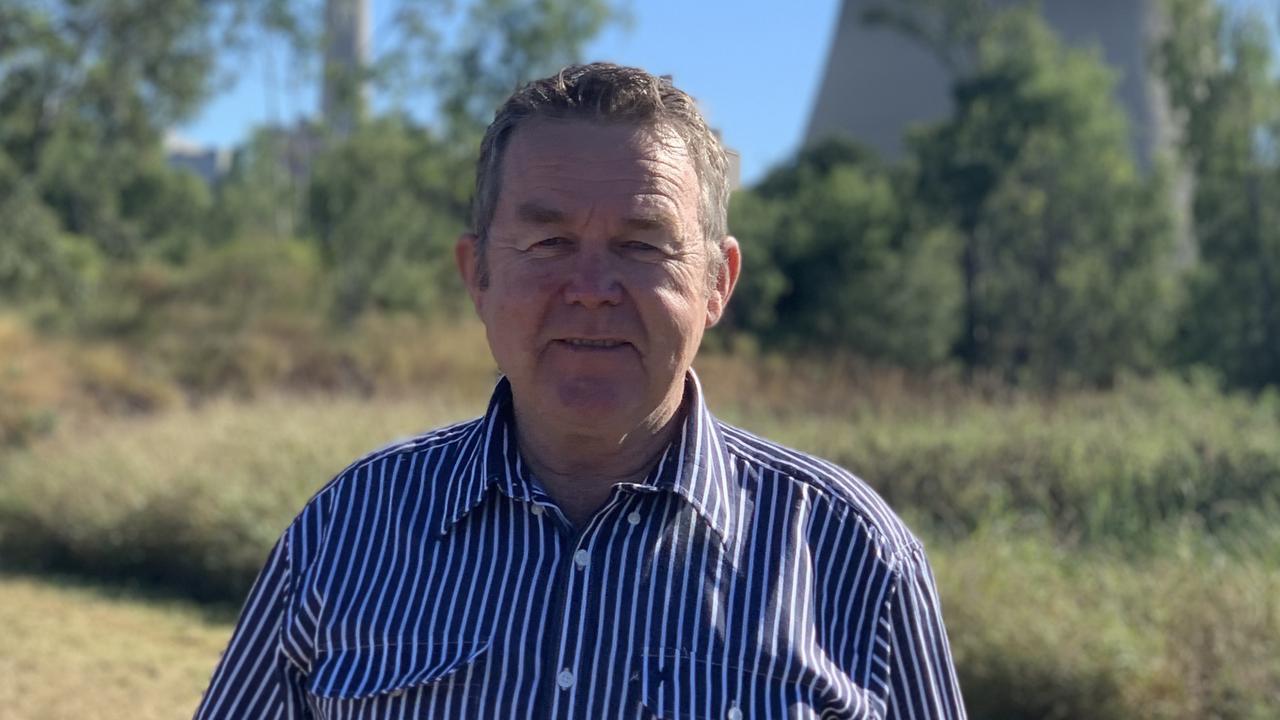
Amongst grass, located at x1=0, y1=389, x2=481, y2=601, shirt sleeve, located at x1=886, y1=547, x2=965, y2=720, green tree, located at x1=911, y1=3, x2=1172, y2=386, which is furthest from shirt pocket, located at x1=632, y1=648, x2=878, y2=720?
green tree, located at x1=911, y1=3, x2=1172, y2=386

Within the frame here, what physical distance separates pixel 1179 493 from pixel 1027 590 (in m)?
2.44

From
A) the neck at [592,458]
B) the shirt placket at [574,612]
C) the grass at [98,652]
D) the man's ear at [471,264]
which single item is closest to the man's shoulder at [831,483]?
the neck at [592,458]

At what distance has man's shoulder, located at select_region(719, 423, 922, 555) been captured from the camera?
1928 millimetres

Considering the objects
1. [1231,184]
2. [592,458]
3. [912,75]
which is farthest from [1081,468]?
[912,75]

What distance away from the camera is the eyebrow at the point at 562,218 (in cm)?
188

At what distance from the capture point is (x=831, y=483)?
6.42ft

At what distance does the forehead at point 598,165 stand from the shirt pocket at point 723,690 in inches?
23.9

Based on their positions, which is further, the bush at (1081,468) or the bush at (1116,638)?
the bush at (1081,468)

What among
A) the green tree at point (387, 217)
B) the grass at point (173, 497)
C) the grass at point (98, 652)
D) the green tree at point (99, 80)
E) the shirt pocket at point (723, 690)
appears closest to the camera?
the shirt pocket at point (723, 690)

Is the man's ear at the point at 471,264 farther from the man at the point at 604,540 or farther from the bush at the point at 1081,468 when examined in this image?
the bush at the point at 1081,468

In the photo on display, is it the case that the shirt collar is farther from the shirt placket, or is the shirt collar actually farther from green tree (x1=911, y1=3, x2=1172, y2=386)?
green tree (x1=911, y1=3, x2=1172, y2=386)

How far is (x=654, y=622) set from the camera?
184 cm

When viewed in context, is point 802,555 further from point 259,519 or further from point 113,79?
point 113,79

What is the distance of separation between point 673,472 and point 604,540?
5.2 inches
